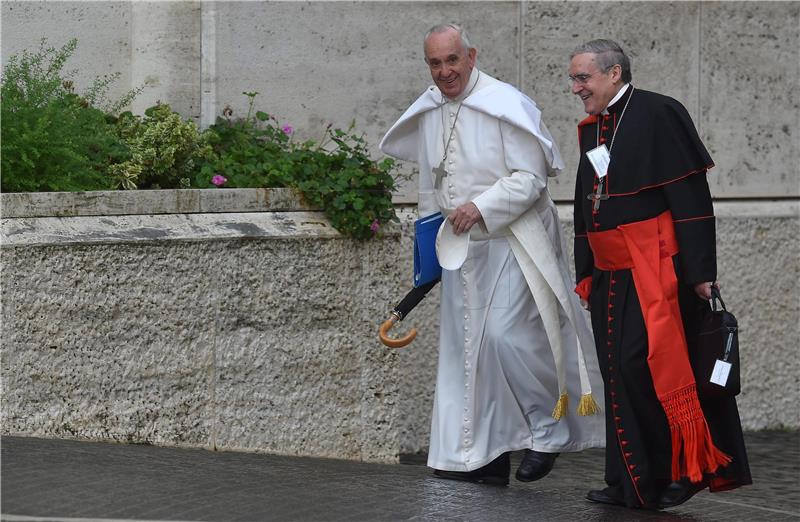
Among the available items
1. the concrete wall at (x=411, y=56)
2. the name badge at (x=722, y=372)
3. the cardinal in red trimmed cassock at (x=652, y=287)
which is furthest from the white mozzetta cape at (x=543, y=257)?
the concrete wall at (x=411, y=56)

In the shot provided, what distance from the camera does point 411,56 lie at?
7805 mm

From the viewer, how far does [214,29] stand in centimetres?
745

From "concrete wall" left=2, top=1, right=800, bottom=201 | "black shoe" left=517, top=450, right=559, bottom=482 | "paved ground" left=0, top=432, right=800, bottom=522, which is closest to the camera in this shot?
"paved ground" left=0, top=432, right=800, bottom=522

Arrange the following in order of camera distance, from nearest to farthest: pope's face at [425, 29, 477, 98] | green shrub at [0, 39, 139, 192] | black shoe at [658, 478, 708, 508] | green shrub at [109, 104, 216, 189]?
black shoe at [658, 478, 708, 508] → pope's face at [425, 29, 477, 98] → green shrub at [0, 39, 139, 192] → green shrub at [109, 104, 216, 189]

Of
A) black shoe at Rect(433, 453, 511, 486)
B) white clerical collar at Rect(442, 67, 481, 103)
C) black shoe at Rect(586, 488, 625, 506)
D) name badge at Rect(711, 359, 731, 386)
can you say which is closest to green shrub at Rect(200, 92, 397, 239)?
white clerical collar at Rect(442, 67, 481, 103)

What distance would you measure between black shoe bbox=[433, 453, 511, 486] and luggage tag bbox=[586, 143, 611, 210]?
117 cm

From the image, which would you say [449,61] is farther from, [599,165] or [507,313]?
[507,313]

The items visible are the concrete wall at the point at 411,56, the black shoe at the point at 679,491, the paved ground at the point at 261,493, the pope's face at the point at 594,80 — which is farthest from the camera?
the concrete wall at the point at 411,56

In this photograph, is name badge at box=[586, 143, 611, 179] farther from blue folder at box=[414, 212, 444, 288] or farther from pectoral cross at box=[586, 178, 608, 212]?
blue folder at box=[414, 212, 444, 288]

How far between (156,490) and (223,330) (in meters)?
1.45

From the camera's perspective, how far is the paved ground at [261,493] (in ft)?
15.8

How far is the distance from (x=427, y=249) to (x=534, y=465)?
3.20 ft

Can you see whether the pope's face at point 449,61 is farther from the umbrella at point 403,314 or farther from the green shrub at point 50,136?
the green shrub at point 50,136

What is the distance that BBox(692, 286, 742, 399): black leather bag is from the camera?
535cm
